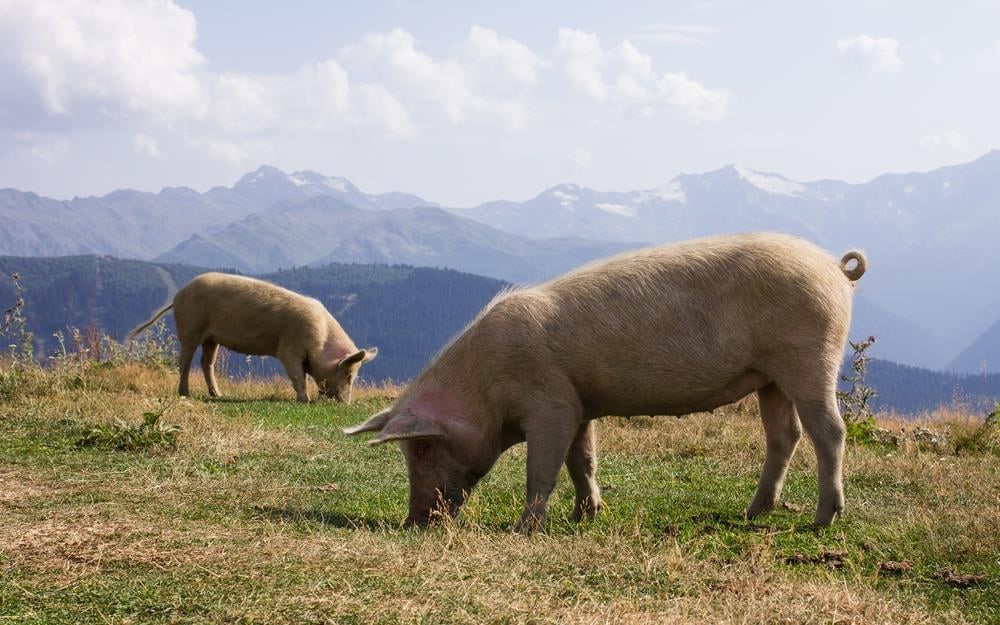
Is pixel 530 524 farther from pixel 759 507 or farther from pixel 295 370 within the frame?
pixel 295 370

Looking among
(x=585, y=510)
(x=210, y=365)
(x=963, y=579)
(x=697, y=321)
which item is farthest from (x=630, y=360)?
(x=210, y=365)

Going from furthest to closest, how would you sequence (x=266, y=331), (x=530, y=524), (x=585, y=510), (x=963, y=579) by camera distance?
1. (x=266, y=331)
2. (x=585, y=510)
3. (x=530, y=524)
4. (x=963, y=579)

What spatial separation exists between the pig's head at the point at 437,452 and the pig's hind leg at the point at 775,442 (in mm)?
2180

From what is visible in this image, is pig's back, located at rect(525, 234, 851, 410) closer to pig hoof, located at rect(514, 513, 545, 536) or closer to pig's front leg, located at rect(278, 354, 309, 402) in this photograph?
pig hoof, located at rect(514, 513, 545, 536)

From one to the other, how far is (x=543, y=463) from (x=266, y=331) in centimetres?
1194

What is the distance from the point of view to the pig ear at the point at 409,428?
7317 mm

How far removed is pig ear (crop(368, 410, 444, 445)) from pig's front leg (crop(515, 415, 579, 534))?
30.3 inches

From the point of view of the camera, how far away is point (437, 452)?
758cm

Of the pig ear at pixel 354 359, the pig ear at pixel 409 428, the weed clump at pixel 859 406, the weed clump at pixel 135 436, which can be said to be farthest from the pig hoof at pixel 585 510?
the pig ear at pixel 354 359

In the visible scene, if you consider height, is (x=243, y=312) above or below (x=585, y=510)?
above

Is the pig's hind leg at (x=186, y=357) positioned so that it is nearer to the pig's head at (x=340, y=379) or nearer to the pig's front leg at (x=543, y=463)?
the pig's head at (x=340, y=379)

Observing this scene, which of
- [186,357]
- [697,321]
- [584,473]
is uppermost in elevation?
[697,321]

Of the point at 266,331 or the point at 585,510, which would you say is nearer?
the point at 585,510

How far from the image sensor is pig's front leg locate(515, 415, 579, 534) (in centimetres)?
712
